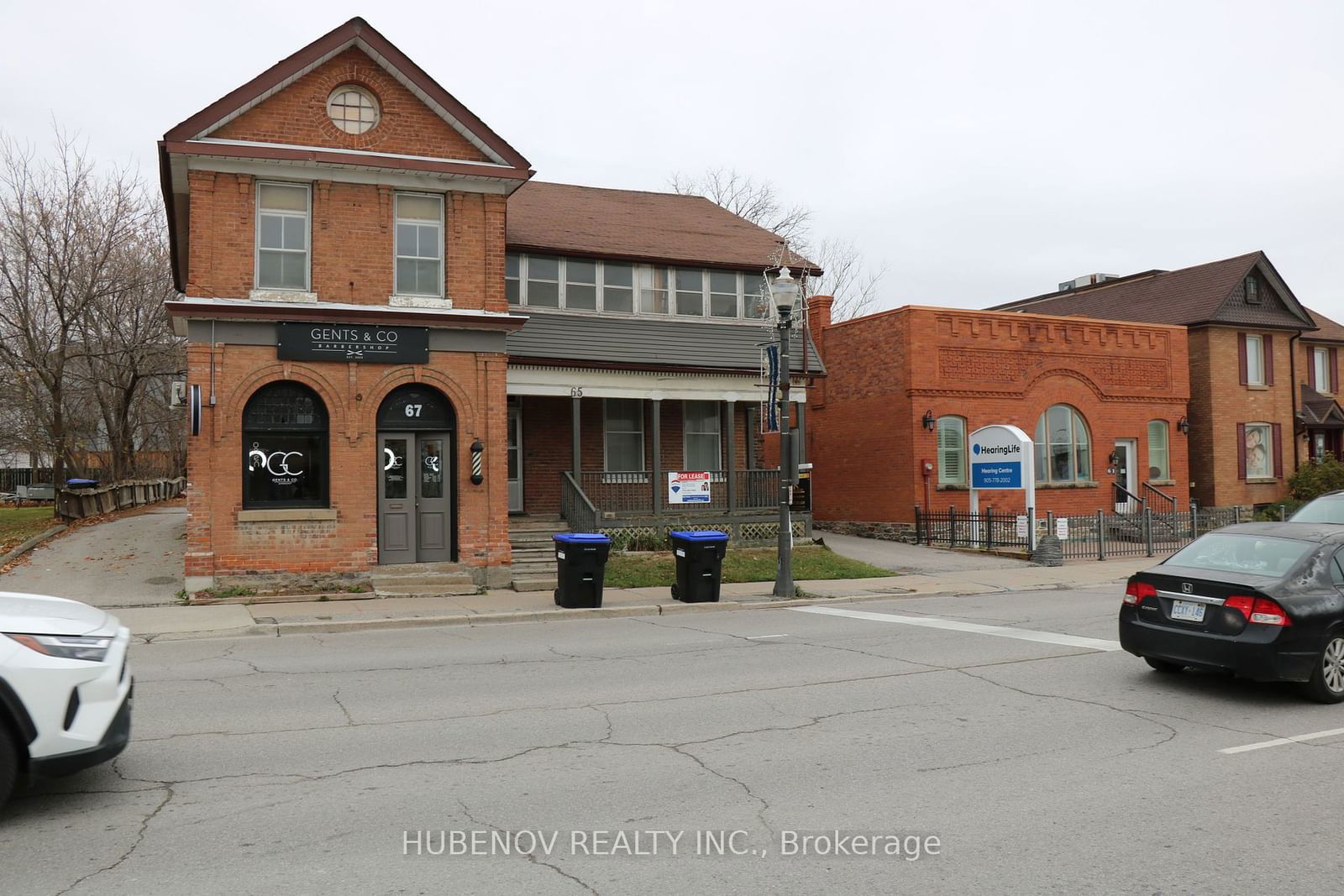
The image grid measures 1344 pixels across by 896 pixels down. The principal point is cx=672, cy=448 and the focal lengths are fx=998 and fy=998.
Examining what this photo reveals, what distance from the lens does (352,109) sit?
56.6 ft

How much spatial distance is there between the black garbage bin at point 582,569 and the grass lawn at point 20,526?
12.0 m

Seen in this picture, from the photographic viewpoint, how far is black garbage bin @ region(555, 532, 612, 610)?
15289 millimetres

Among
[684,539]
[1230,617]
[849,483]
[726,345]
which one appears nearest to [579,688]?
[1230,617]

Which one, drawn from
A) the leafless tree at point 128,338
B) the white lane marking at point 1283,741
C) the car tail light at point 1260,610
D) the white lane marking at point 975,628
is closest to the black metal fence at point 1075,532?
the white lane marking at point 975,628

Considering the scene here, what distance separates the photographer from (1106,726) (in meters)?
7.64

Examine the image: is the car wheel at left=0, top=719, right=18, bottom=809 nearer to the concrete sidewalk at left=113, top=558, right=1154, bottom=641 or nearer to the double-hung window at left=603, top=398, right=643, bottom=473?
the concrete sidewalk at left=113, top=558, right=1154, bottom=641

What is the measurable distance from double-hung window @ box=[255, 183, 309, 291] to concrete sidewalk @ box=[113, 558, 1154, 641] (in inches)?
215

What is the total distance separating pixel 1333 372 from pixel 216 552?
130ft

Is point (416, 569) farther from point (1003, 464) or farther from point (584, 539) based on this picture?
point (1003, 464)

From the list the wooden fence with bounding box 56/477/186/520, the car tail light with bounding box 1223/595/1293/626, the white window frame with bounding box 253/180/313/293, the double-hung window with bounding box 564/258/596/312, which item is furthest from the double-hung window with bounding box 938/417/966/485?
the wooden fence with bounding box 56/477/186/520

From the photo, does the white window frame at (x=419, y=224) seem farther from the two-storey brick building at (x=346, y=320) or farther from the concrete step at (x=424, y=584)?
the concrete step at (x=424, y=584)

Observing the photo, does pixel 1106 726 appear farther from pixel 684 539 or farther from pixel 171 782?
pixel 684 539

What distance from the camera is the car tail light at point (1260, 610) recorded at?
8.15 m

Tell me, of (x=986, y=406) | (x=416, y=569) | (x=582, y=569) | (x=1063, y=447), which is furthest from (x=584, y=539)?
(x=1063, y=447)
